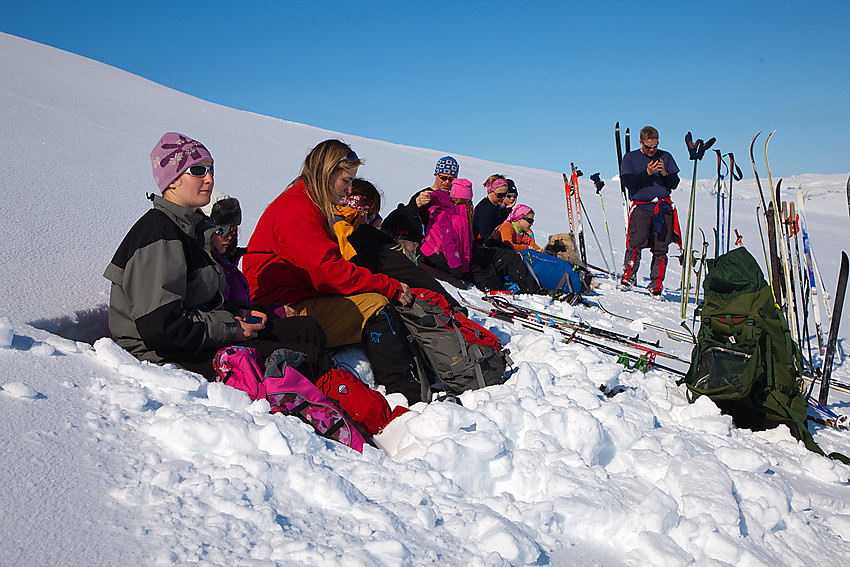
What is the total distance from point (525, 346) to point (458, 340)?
2.49 feet

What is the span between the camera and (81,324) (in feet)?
8.13

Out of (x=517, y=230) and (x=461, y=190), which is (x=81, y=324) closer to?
(x=461, y=190)

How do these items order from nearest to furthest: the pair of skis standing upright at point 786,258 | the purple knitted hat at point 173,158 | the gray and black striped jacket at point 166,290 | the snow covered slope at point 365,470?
1. the snow covered slope at point 365,470
2. the gray and black striped jacket at point 166,290
3. the purple knitted hat at point 173,158
4. the pair of skis standing upright at point 786,258

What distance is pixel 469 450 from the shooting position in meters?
1.84

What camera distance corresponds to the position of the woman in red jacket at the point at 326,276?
2.72 m

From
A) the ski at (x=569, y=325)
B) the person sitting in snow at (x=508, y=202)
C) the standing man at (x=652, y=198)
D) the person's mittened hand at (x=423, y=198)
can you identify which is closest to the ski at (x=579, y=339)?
the ski at (x=569, y=325)

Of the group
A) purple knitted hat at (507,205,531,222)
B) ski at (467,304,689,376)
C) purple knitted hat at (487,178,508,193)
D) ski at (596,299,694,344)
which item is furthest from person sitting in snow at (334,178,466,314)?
purple knitted hat at (507,205,531,222)

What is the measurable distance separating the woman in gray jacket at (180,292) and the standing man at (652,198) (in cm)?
480

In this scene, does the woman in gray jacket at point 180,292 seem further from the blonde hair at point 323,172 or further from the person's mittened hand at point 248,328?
the blonde hair at point 323,172

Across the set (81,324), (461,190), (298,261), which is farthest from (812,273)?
(81,324)

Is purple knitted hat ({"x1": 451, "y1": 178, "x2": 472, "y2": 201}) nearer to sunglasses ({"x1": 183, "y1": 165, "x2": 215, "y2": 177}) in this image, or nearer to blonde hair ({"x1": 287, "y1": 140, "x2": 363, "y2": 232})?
blonde hair ({"x1": 287, "y1": 140, "x2": 363, "y2": 232})

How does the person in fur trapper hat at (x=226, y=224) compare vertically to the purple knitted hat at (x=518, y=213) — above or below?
below

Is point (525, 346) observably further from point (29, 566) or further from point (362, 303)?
point (29, 566)

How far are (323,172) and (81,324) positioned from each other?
1270 mm
